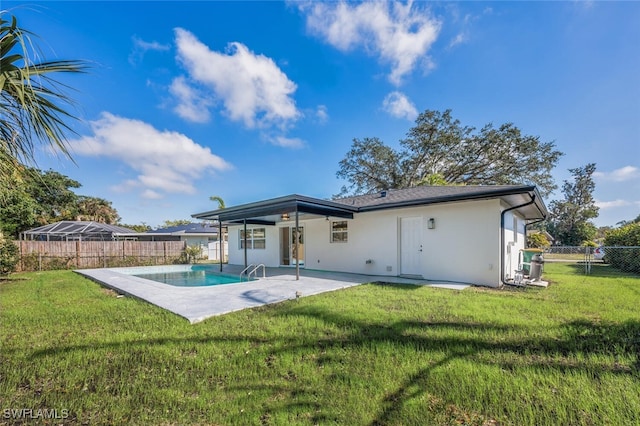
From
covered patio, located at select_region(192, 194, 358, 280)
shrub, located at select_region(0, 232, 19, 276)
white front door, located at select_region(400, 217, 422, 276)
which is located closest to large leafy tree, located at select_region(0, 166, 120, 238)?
shrub, located at select_region(0, 232, 19, 276)

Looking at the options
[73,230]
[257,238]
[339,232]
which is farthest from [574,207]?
[73,230]

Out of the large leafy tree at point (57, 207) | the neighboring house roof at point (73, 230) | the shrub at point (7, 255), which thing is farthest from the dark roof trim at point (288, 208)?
the large leafy tree at point (57, 207)

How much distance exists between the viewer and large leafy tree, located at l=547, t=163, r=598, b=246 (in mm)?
39438

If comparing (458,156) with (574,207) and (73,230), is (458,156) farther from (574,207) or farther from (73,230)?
(73,230)

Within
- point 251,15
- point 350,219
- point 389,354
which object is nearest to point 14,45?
point 389,354

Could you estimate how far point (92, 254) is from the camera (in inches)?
642

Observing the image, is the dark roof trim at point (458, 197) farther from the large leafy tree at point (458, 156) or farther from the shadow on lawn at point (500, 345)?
the large leafy tree at point (458, 156)

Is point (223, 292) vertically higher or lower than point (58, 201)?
lower

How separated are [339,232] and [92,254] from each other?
14.5m

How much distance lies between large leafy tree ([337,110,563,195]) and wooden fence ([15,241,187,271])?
61.2 ft

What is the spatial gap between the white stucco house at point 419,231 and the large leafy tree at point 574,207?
34902mm

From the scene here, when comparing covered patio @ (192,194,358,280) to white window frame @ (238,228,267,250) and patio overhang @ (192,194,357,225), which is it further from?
white window frame @ (238,228,267,250)

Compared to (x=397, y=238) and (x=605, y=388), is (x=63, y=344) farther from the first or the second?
(x=397, y=238)

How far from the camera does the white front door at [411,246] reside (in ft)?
33.6
